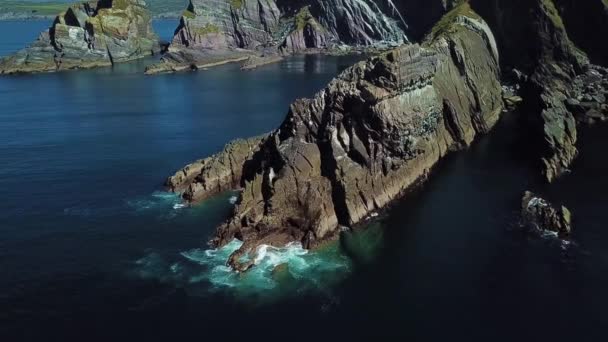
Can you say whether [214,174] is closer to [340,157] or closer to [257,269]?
[340,157]

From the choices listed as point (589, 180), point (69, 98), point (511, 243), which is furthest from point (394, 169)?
point (69, 98)

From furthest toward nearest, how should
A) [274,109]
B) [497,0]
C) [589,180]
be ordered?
1. [497,0]
2. [274,109]
3. [589,180]

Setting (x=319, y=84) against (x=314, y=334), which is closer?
(x=314, y=334)

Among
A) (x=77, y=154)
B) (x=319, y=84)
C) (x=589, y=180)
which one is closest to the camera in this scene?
(x=589, y=180)

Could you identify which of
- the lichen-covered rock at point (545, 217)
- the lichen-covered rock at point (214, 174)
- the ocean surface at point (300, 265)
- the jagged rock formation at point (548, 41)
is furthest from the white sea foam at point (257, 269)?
the jagged rock formation at point (548, 41)

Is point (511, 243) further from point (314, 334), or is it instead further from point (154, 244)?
point (154, 244)
